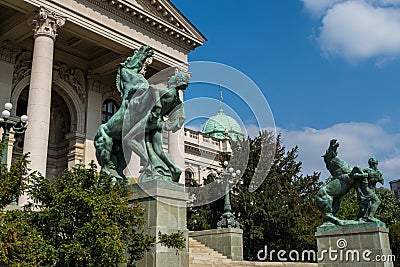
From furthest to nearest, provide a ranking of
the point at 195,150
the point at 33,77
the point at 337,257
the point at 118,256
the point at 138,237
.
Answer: the point at 195,150, the point at 33,77, the point at 337,257, the point at 138,237, the point at 118,256

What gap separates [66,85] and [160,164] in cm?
1999

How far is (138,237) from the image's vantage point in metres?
8.00

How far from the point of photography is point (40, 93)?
19219 millimetres

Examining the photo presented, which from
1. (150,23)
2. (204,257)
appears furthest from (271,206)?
(150,23)

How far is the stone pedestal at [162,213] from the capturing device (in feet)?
28.0

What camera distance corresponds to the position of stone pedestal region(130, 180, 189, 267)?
28.0 ft

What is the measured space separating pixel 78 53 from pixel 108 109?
4.32 m

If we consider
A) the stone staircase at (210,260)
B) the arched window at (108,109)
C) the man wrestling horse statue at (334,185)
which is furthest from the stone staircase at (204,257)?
the arched window at (108,109)

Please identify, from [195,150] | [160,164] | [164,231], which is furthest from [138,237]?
[195,150]

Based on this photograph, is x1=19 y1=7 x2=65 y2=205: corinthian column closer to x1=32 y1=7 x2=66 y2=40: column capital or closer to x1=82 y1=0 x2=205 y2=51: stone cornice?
x1=32 y1=7 x2=66 y2=40: column capital

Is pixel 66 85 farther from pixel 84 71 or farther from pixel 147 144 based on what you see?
pixel 147 144

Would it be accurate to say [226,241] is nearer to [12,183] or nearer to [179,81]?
[179,81]

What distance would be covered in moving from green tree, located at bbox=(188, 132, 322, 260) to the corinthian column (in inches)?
435

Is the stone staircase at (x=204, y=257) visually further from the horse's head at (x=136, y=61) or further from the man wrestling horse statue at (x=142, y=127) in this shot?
the horse's head at (x=136, y=61)
